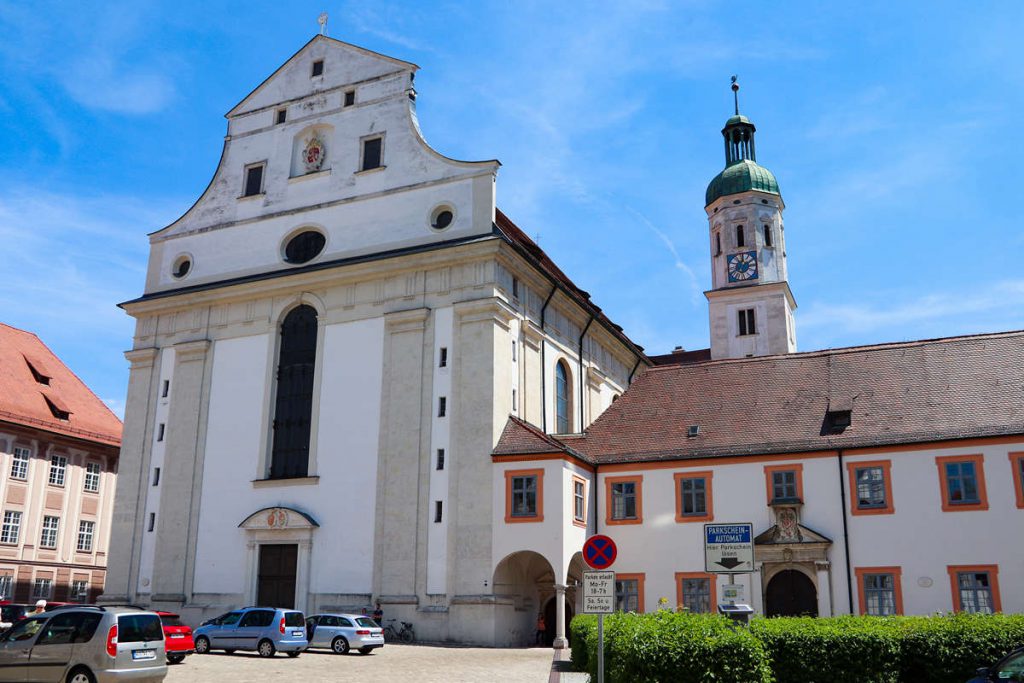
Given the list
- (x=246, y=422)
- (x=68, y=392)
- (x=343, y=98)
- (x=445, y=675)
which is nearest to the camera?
(x=445, y=675)

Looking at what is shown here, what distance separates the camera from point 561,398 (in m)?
39.8

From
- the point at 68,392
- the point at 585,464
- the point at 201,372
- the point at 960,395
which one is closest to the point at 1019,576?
the point at 960,395

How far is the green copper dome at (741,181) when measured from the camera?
215 feet

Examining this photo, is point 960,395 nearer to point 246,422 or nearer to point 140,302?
point 246,422

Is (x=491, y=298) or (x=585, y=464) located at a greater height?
(x=491, y=298)

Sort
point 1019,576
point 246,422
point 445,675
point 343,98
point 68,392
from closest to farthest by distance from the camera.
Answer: point 445,675, point 1019,576, point 246,422, point 343,98, point 68,392

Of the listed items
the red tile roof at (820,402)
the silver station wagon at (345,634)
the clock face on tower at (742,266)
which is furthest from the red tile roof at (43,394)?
the clock face on tower at (742,266)

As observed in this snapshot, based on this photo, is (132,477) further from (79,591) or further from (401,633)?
(401,633)

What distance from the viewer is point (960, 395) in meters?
31.5

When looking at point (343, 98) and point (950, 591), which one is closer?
point (950, 591)

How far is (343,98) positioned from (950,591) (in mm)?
29026

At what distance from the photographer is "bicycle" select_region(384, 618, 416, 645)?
30.9 metres

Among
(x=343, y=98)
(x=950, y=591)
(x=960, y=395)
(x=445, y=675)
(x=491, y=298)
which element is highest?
(x=343, y=98)

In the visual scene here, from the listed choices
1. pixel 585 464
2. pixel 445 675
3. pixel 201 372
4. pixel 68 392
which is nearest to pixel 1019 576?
pixel 585 464
